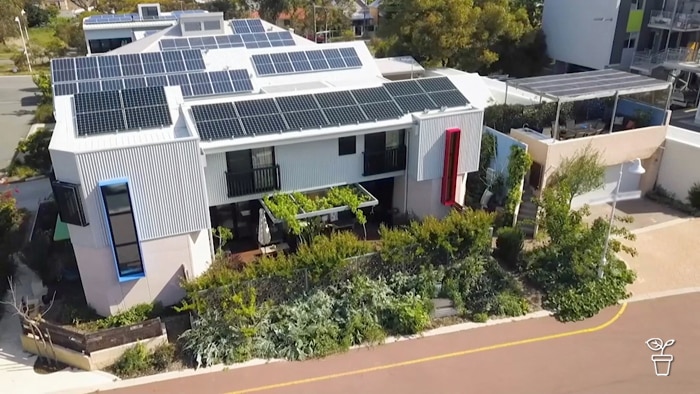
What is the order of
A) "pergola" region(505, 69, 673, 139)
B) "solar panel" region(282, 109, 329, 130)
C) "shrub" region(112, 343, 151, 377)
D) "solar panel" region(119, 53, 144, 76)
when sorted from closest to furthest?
1. "shrub" region(112, 343, 151, 377)
2. "solar panel" region(282, 109, 329, 130)
3. "pergola" region(505, 69, 673, 139)
4. "solar panel" region(119, 53, 144, 76)

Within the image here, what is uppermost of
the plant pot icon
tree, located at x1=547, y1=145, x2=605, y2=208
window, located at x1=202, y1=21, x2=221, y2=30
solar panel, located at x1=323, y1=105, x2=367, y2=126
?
window, located at x1=202, y1=21, x2=221, y2=30

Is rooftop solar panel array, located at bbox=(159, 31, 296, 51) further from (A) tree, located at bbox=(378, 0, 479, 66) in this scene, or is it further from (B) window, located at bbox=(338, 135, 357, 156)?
(B) window, located at bbox=(338, 135, 357, 156)

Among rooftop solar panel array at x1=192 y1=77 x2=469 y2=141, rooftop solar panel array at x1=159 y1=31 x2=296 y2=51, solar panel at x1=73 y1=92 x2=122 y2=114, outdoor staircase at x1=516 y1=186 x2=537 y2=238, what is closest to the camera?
solar panel at x1=73 y1=92 x2=122 y2=114

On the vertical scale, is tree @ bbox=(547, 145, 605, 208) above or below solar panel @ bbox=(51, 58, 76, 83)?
below

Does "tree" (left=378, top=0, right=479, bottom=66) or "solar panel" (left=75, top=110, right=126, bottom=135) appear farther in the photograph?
"tree" (left=378, top=0, right=479, bottom=66)
